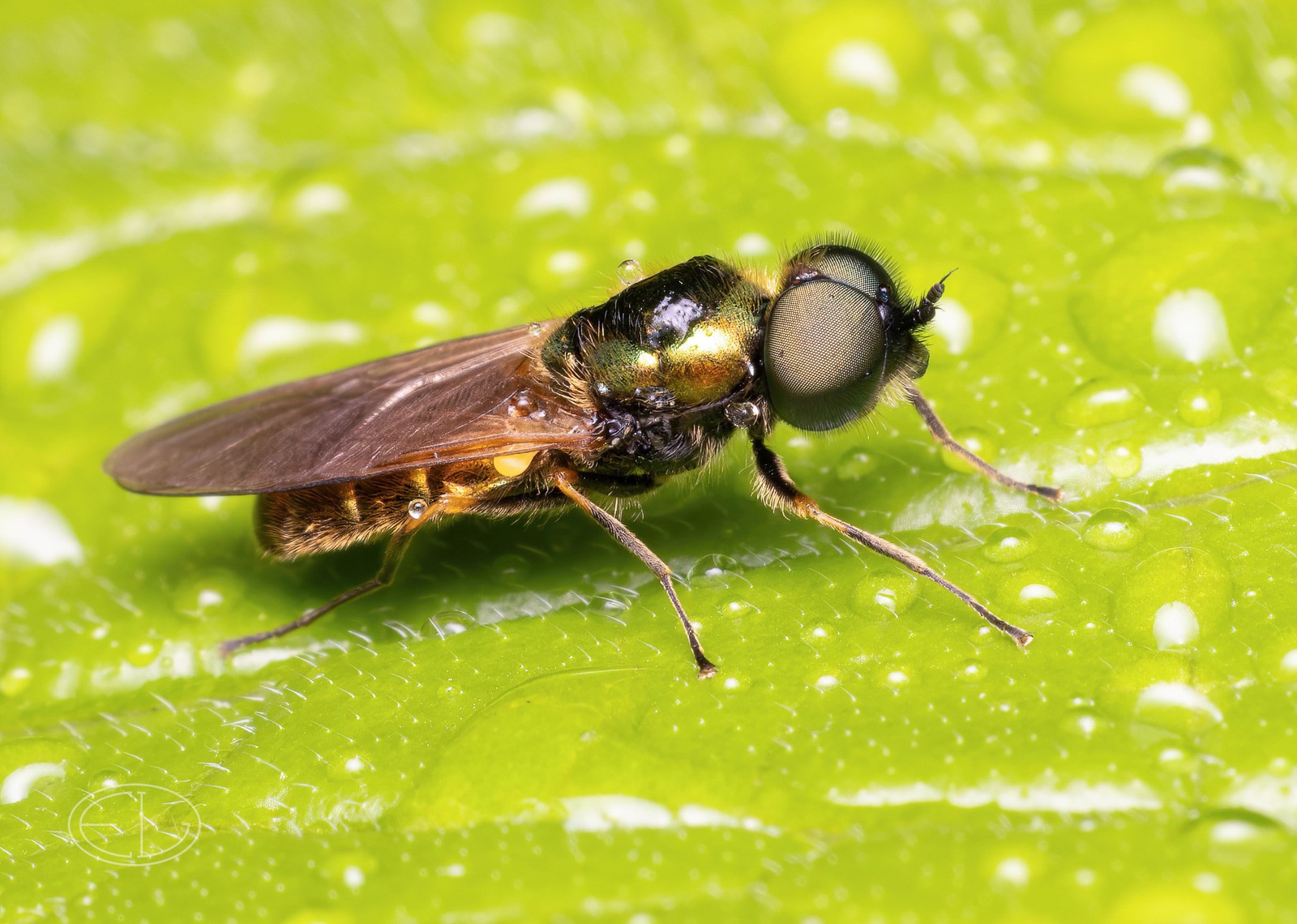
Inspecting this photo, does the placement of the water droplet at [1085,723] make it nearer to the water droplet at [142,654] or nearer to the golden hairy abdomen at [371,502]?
the golden hairy abdomen at [371,502]

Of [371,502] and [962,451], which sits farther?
[371,502]

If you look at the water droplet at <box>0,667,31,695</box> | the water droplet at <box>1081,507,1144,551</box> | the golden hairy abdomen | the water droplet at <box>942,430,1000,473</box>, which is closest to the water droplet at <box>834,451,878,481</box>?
the water droplet at <box>942,430,1000,473</box>

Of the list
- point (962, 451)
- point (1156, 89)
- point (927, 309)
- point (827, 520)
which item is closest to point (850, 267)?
point (927, 309)

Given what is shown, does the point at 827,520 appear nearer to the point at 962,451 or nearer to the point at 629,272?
the point at 962,451

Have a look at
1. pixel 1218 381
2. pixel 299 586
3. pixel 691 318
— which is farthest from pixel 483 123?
pixel 1218 381

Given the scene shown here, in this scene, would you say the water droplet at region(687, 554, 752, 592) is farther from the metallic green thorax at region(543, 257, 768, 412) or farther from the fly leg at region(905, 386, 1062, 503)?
the fly leg at region(905, 386, 1062, 503)
